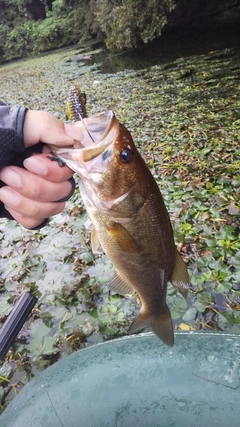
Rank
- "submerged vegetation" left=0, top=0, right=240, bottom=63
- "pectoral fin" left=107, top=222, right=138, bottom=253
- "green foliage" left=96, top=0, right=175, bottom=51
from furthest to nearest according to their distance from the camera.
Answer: "submerged vegetation" left=0, top=0, right=240, bottom=63, "green foliage" left=96, top=0, right=175, bottom=51, "pectoral fin" left=107, top=222, right=138, bottom=253

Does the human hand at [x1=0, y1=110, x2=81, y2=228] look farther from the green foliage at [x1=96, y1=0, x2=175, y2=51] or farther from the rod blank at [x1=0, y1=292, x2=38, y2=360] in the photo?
the green foliage at [x1=96, y1=0, x2=175, y2=51]

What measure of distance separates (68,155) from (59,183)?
0.20 metres

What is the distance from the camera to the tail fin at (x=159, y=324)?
178 centimetres

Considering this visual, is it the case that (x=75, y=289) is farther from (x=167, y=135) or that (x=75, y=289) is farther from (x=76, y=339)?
(x=167, y=135)

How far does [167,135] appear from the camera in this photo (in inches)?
259

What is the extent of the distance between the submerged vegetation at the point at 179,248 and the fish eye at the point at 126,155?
72.0 inches

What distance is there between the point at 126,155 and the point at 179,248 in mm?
2291

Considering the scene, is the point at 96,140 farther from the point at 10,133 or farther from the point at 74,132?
the point at 10,133

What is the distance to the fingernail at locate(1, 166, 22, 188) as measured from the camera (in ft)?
4.76

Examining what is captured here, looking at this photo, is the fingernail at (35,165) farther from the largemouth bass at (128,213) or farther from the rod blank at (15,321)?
the rod blank at (15,321)

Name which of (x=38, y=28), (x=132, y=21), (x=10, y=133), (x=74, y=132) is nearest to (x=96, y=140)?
(x=74, y=132)

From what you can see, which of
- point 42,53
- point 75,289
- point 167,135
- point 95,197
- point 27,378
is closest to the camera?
point 95,197

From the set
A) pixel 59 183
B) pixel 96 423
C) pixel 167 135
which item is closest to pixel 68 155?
pixel 59 183

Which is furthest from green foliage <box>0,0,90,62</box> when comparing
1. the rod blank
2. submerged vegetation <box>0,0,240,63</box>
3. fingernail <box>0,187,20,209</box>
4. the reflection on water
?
fingernail <box>0,187,20,209</box>
